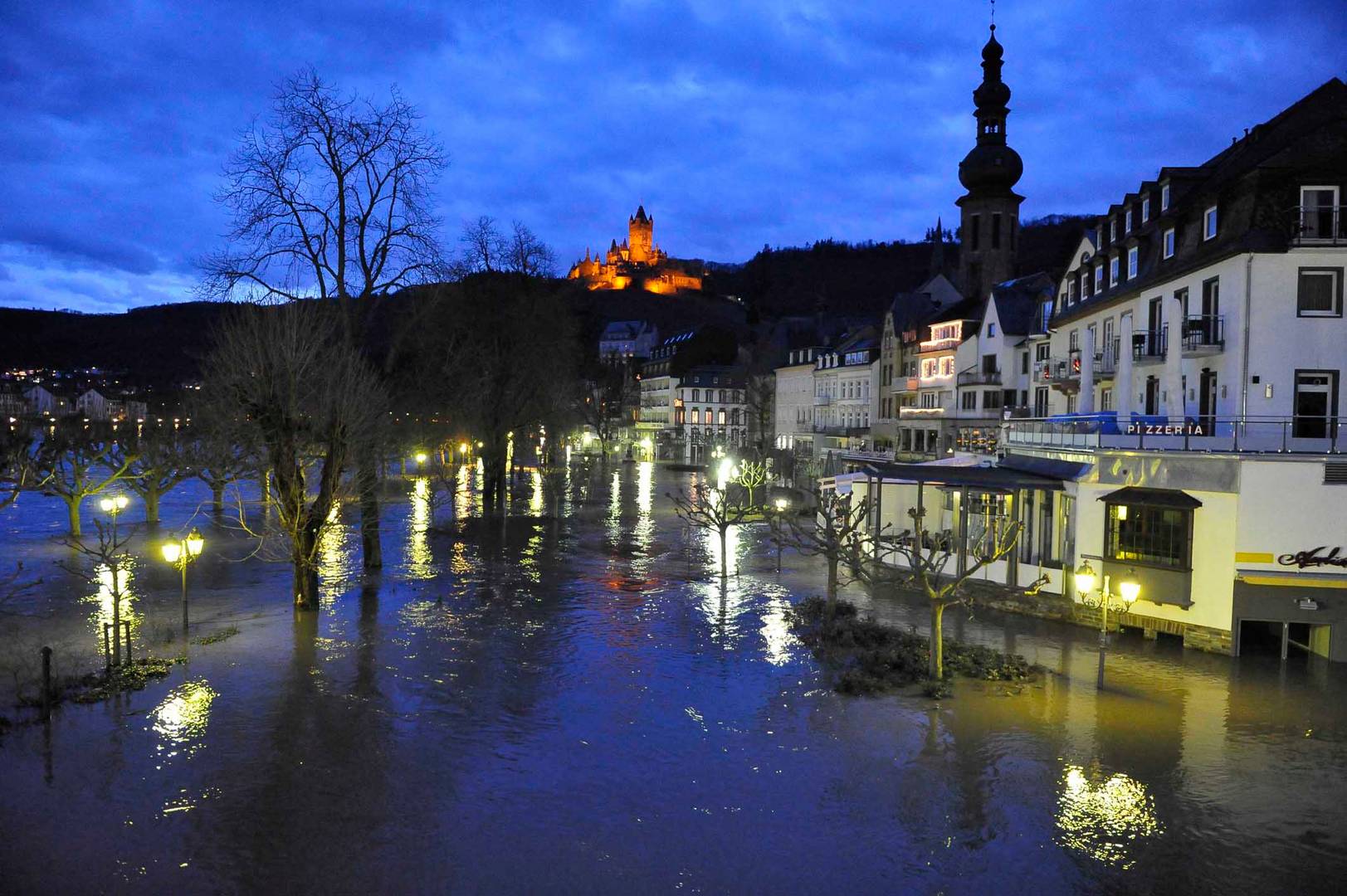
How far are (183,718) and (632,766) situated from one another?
7287mm

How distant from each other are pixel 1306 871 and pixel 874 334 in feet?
229

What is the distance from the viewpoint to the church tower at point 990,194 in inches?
2744

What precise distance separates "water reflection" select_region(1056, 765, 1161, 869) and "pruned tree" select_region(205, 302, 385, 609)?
672 inches

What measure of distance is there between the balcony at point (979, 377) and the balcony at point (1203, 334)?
27.0 meters

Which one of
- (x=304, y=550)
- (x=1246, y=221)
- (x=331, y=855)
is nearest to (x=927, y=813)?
(x=331, y=855)

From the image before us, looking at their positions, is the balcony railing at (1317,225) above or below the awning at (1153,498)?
above

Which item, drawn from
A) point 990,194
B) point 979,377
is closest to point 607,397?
point 990,194

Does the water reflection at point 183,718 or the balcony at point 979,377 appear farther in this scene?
the balcony at point 979,377

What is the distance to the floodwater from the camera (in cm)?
1076

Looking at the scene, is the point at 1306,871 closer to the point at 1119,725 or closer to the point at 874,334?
the point at 1119,725

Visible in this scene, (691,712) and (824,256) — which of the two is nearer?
(691,712)

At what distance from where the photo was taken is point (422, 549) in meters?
34.1

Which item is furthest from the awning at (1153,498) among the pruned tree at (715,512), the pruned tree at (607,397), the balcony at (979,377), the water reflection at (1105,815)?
the pruned tree at (607,397)

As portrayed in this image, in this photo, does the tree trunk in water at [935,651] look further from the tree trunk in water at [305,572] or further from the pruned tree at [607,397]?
the pruned tree at [607,397]
